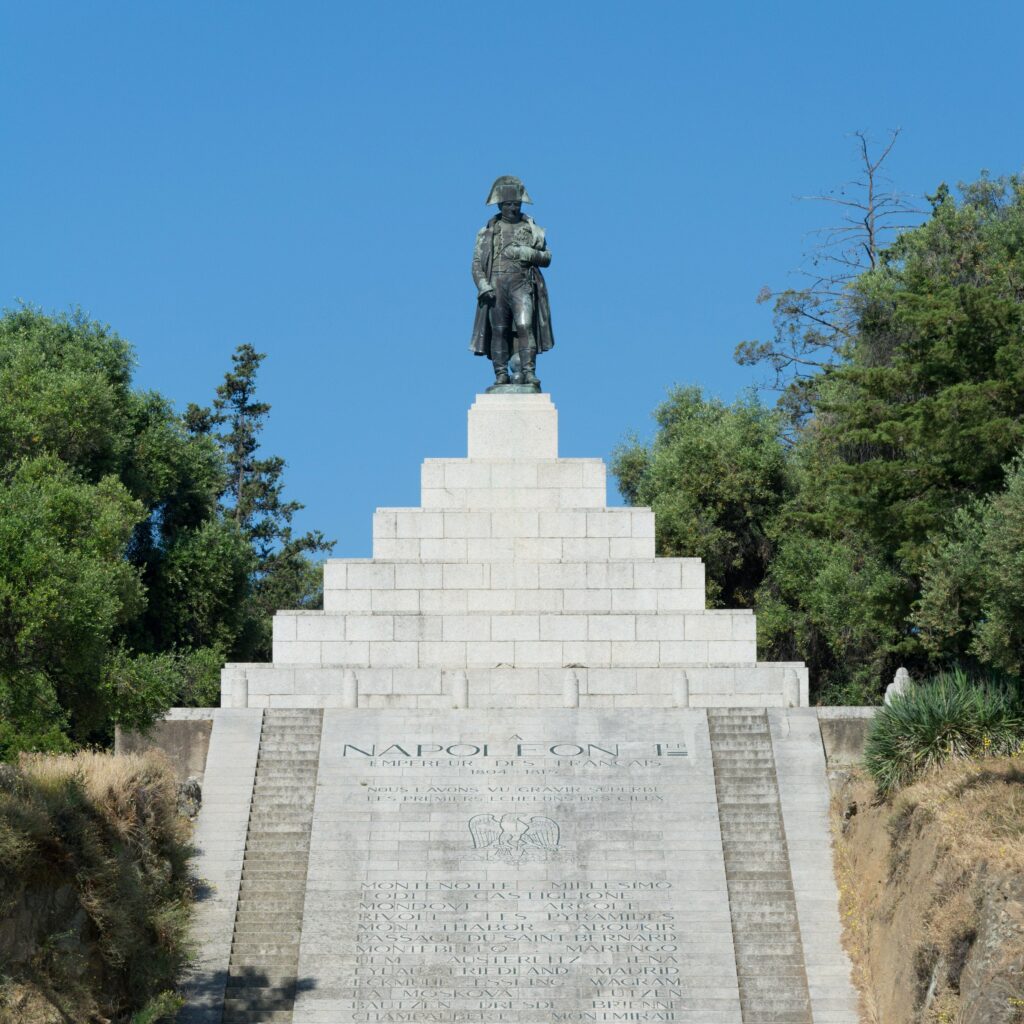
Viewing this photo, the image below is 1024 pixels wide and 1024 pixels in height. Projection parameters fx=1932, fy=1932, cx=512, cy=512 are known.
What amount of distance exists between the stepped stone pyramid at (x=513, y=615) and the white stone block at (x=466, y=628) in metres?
0.02

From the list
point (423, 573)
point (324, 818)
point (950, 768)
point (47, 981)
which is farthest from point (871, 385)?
point (47, 981)

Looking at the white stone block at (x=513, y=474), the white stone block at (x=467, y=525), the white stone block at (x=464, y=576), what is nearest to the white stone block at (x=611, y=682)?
the white stone block at (x=464, y=576)

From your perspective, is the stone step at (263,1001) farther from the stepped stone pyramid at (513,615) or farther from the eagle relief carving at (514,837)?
the stepped stone pyramid at (513,615)

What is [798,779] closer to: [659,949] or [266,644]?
[659,949]

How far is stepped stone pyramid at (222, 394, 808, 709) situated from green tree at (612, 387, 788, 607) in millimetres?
11394

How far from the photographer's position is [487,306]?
3222 cm

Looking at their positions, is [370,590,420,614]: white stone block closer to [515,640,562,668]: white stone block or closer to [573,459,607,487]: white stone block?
[515,640,562,668]: white stone block

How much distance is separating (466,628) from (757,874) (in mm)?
7676

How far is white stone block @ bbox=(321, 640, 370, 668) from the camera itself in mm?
29891

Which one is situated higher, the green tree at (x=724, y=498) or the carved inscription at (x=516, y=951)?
the green tree at (x=724, y=498)

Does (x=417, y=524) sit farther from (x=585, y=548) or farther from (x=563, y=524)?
(x=585, y=548)

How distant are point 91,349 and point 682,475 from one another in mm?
13151

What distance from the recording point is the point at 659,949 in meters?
22.5

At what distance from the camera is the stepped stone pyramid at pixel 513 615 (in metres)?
29.0
